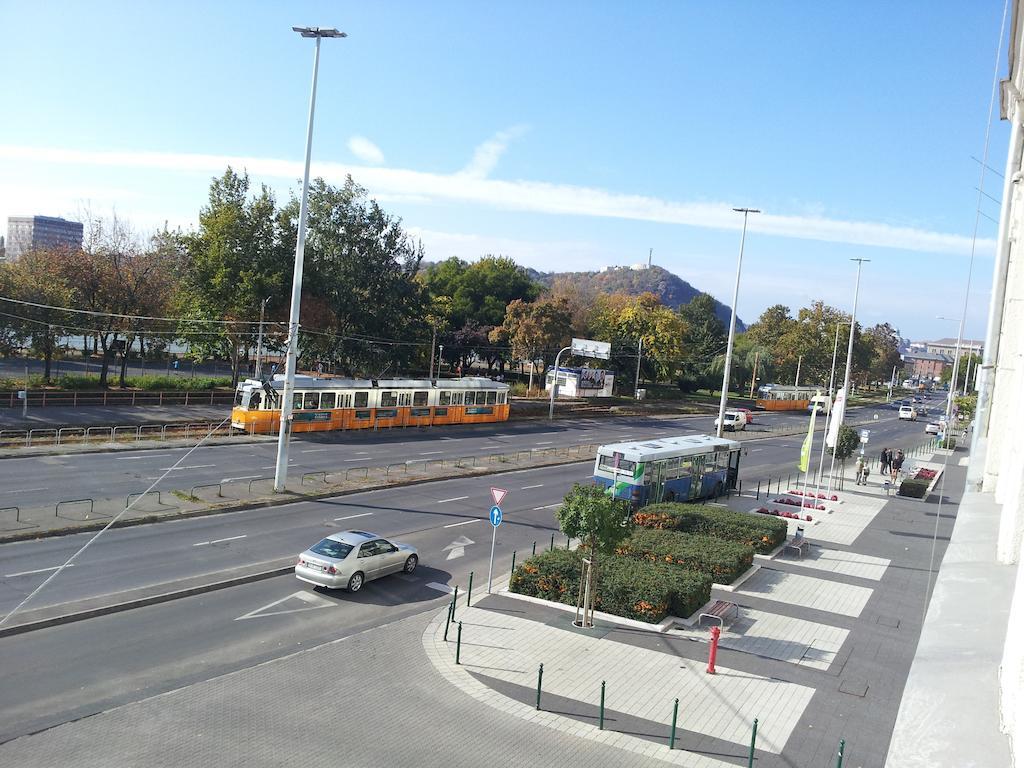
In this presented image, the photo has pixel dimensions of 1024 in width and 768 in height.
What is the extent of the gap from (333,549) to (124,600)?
13.9 ft

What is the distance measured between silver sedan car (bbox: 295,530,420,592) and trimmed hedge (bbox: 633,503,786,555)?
28.4ft

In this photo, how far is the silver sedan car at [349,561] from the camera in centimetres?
1669

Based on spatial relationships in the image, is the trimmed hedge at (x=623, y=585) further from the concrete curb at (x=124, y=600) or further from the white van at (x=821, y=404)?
the white van at (x=821, y=404)

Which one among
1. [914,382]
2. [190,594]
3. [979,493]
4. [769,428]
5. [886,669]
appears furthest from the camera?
[914,382]

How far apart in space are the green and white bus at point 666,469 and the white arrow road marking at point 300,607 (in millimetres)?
11870

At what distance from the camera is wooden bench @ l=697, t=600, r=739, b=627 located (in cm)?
1612

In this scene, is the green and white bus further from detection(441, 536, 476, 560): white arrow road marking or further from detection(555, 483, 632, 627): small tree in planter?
detection(555, 483, 632, 627): small tree in planter

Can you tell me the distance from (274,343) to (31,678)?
46.2m

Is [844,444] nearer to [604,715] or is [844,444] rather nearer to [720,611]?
[720,611]

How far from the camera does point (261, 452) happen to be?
3438 cm

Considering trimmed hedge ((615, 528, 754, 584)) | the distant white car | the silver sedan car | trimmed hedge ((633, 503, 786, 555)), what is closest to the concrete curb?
the silver sedan car

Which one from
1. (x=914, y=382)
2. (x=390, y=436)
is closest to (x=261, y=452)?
(x=390, y=436)

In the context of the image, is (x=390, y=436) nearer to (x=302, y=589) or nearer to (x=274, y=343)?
(x=274, y=343)

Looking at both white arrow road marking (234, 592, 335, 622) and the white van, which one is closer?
white arrow road marking (234, 592, 335, 622)
